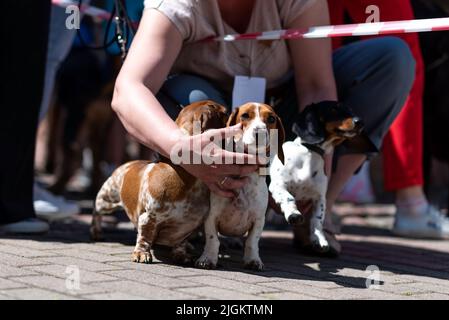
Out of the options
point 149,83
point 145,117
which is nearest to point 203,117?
point 145,117

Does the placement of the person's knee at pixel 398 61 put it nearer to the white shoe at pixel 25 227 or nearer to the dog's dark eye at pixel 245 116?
the dog's dark eye at pixel 245 116

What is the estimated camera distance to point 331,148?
3.61 metres

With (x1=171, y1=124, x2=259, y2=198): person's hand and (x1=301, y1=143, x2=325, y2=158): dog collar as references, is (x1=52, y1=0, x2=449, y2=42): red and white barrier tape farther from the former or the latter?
(x1=171, y1=124, x2=259, y2=198): person's hand

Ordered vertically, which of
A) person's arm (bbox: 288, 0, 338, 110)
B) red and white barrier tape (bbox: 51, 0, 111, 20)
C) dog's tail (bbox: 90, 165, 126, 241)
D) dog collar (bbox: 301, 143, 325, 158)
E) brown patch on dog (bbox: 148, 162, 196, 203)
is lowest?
dog's tail (bbox: 90, 165, 126, 241)

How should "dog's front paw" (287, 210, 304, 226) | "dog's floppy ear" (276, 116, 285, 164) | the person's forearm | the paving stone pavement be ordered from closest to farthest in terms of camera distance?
the paving stone pavement < the person's forearm < "dog's floppy ear" (276, 116, 285, 164) < "dog's front paw" (287, 210, 304, 226)

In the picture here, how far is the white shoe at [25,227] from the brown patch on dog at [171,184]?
1.00 m

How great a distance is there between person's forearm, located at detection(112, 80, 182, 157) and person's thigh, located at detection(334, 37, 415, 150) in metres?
1.18

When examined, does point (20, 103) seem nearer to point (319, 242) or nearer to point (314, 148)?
point (314, 148)

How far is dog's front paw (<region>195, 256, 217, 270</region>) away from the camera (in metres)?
3.13

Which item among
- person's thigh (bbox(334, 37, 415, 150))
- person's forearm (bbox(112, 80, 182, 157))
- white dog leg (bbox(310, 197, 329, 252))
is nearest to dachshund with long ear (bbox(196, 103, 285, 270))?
person's forearm (bbox(112, 80, 182, 157))
